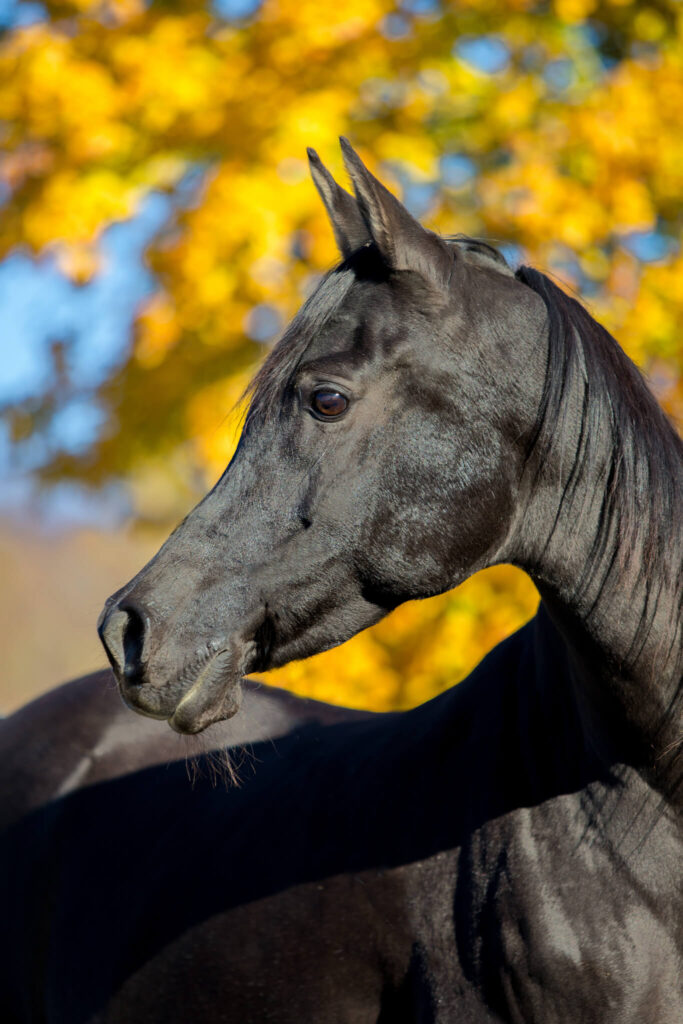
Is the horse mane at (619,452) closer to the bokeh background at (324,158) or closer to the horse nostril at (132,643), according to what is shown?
the horse nostril at (132,643)

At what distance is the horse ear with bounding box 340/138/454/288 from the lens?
174 centimetres

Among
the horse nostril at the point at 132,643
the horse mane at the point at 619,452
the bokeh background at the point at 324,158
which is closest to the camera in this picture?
the horse nostril at the point at 132,643

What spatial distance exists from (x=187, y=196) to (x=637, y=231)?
2.39 meters

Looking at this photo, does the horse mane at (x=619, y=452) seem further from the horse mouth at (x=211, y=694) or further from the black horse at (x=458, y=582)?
the horse mouth at (x=211, y=694)

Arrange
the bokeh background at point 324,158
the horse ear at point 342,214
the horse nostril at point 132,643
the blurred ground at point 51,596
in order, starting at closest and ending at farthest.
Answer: the horse nostril at point 132,643, the horse ear at point 342,214, the bokeh background at point 324,158, the blurred ground at point 51,596

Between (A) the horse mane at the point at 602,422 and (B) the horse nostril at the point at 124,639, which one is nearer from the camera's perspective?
(B) the horse nostril at the point at 124,639

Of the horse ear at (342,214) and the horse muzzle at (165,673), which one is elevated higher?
the horse ear at (342,214)

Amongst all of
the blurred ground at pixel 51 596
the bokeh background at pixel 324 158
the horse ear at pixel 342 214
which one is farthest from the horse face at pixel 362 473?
the blurred ground at pixel 51 596

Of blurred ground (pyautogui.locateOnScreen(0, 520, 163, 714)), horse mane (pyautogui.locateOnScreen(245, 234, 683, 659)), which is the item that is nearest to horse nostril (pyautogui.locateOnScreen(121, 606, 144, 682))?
horse mane (pyautogui.locateOnScreen(245, 234, 683, 659))

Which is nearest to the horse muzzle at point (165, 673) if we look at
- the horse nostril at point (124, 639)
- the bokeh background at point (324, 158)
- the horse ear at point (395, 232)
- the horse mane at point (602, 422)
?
the horse nostril at point (124, 639)

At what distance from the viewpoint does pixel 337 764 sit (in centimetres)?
230

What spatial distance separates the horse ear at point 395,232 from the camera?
5.72ft

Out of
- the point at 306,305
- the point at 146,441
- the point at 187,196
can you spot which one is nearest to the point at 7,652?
the point at 146,441

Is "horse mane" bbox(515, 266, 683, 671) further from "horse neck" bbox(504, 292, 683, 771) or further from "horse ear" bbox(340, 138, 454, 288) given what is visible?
"horse ear" bbox(340, 138, 454, 288)
